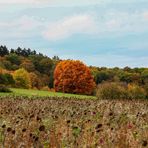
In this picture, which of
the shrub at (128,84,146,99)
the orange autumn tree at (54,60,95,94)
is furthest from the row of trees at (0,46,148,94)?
the shrub at (128,84,146,99)

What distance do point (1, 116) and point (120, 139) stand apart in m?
8.65

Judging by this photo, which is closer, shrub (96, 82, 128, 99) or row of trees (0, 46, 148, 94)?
shrub (96, 82, 128, 99)

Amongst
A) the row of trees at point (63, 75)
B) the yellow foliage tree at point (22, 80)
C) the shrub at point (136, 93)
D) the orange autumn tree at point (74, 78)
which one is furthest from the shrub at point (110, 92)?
the yellow foliage tree at point (22, 80)

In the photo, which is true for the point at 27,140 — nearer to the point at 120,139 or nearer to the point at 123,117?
the point at 120,139

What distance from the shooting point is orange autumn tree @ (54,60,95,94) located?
107 metres

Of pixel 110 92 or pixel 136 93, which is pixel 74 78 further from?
pixel 110 92

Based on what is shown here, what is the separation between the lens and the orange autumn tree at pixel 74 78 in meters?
107

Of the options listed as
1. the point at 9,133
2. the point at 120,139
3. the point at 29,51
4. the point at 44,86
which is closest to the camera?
the point at 120,139

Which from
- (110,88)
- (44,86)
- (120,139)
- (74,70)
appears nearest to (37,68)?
(44,86)

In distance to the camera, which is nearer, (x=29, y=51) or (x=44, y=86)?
(x=44, y=86)

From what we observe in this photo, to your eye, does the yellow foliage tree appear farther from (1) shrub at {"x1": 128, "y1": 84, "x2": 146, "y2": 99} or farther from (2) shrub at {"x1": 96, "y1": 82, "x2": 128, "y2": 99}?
(2) shrub at {"x1": 96, "y1": 82, "x2": 128, "y2": 99}

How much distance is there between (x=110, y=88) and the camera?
184 ft

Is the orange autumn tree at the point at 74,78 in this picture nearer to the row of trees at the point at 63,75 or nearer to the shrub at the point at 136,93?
the row of trees at the point at 63,75

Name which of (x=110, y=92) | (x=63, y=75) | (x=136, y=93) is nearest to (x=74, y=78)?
(x=63, y=75)
